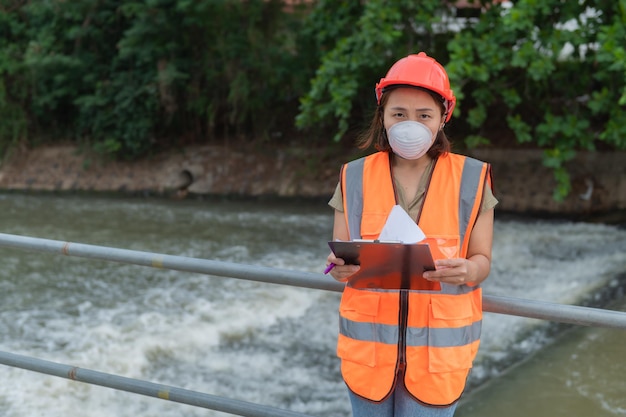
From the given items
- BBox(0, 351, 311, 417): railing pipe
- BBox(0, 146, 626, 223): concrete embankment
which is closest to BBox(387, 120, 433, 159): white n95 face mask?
BBox(0, 351, 311, 417): railing pipe

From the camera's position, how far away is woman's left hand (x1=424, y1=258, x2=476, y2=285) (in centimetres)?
158

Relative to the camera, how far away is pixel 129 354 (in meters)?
5.86

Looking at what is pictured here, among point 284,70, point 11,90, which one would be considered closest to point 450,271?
point 284,70

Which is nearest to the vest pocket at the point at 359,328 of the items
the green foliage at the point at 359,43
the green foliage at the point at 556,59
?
the green foliage at the point at 556,59

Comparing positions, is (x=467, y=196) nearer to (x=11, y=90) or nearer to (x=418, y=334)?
(x=418, y=334)

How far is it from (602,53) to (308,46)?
22.6 feet

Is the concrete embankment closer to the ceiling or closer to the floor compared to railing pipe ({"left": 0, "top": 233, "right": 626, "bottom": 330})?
closer to the floor

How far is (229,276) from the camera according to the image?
202 cm

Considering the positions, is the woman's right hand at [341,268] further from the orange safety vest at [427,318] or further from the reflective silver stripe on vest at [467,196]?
the reflective silver stripe on vest at [467,196]

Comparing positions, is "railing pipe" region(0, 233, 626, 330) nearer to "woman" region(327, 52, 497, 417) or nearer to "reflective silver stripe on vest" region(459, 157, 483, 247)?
"woman" region(327, 52, 497, 417)

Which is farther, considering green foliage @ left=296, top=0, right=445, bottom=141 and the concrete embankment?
the concrete embankment

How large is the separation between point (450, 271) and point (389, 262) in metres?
0.15

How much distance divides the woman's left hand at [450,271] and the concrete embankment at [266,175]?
10.0 meters

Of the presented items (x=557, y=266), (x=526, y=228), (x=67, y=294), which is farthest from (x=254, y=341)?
(x=526, y=228)
